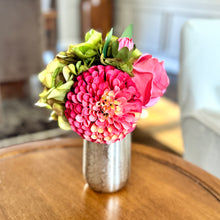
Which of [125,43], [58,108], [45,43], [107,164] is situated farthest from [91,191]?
[45,43]

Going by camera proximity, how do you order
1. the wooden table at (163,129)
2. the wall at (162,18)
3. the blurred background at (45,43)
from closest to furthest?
1. the wooden table at (163,129)
2. the blurred background at (45,43)
3. the wall at (162,18)

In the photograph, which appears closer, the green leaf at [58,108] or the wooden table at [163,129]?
the green leaf at [58,108]

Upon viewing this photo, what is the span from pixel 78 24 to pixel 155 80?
11.2 feet

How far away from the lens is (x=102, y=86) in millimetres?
468

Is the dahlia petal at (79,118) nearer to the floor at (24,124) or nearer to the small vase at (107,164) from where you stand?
the small vase at (107,164)

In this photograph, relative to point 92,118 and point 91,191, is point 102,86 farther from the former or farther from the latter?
point 91,191

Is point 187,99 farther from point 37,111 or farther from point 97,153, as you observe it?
point 37,111

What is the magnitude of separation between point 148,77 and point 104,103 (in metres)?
0.09

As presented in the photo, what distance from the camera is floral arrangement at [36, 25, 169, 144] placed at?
472 mm

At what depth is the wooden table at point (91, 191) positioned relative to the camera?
554 mm

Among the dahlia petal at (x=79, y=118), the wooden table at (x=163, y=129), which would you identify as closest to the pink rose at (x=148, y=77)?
the dahlia petal at (x=79, y=118)

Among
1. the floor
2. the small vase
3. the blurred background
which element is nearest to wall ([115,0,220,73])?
the blurred background

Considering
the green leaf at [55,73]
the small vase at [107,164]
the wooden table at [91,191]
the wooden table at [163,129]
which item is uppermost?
the green leaf at [55,73]

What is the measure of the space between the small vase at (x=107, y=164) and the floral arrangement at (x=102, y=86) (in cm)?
5
